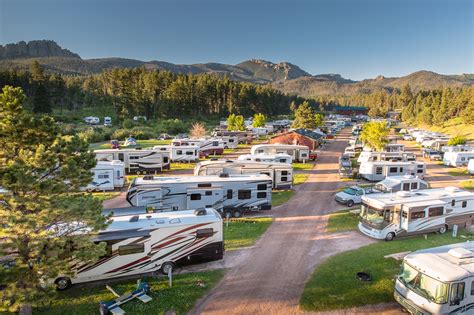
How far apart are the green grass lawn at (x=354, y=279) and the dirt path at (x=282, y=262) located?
1.47 ft

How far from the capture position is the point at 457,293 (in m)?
8.92

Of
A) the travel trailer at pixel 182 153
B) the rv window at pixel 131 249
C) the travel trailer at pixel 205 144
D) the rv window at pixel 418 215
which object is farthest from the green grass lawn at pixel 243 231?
the travel trailer at pixel 205 144

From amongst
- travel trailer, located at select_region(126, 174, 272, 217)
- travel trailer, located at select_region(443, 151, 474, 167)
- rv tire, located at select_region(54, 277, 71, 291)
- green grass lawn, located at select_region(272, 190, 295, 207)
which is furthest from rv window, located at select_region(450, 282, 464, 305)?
travel trailer, located at select_region(443, 151, 474, 167)

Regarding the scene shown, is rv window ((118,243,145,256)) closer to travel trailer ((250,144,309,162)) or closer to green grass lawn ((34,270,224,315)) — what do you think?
green grass lawn ((34,270,224,315))

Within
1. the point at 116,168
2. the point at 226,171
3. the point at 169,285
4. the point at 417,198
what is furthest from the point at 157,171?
the point at 417,198

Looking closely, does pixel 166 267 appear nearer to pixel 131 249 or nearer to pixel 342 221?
pixel 131 249

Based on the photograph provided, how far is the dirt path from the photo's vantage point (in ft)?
33.8

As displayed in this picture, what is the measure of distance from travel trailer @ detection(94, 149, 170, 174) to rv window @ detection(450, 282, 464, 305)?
25505 mm

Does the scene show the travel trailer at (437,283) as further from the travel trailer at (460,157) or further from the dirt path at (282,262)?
the travel trailer at (460,157)

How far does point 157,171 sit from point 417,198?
882 inches

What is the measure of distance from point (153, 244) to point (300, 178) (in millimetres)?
19313

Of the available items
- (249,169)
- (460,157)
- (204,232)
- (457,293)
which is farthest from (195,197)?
(460,157)

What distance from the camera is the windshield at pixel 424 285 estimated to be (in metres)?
8.82

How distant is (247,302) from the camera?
10.4 meters
